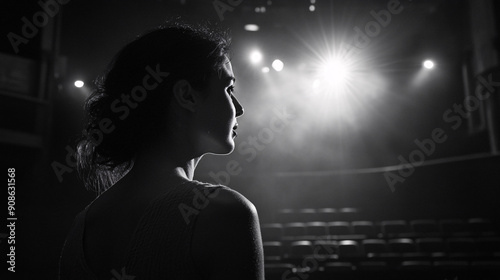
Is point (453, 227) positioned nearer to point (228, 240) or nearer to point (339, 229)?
point (339, 229)

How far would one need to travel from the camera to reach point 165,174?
0.59m

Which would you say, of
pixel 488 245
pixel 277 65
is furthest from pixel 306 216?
pixel 277 65

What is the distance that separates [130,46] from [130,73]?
48 millimetres

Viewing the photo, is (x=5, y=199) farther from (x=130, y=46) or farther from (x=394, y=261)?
(x=130, y=46)

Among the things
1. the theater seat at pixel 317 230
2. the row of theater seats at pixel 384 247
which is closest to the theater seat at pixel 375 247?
the row of theater seats at pixel 384 247

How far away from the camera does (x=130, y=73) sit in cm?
66

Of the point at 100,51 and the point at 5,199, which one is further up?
the point at 100,51

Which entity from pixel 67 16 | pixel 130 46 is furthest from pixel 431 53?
pixel 130 46

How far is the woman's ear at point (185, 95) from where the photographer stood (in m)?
0.62

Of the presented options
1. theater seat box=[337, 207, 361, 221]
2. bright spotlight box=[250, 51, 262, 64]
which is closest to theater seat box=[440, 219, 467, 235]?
theater seat box=[337, 207, 361, 221]

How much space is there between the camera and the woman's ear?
0.62 m

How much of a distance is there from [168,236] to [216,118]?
207mm

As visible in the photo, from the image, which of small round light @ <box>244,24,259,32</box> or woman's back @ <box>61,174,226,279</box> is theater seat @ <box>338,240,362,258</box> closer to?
small round light @ <box>244,24,259,32</box>

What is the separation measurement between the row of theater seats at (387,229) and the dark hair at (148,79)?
4689 millimetres
